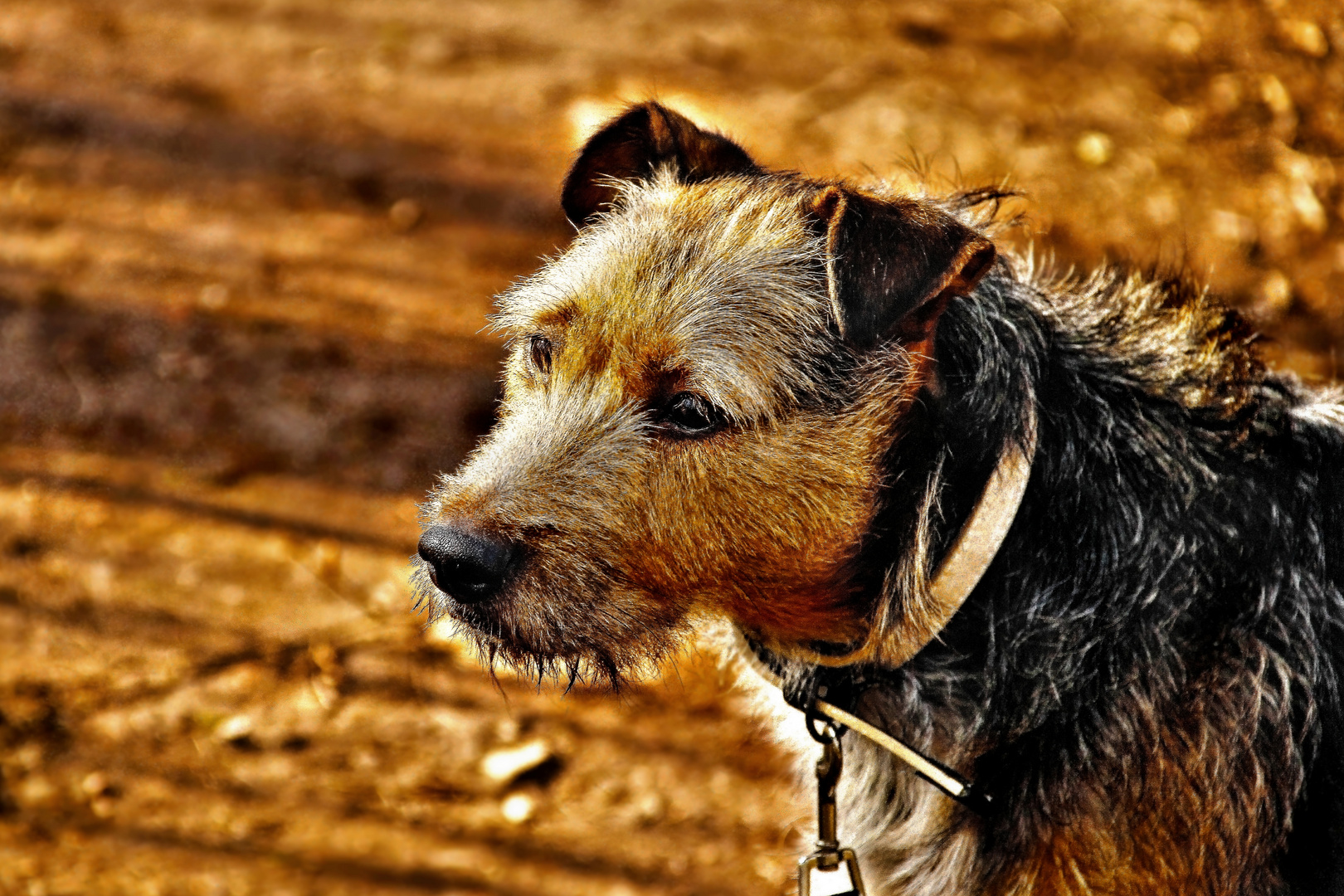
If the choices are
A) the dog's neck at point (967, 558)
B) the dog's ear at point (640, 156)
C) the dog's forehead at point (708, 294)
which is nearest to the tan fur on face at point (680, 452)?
the dog's forehead at point (708, 294)

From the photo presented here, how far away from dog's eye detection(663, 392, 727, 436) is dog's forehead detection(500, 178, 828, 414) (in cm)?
4

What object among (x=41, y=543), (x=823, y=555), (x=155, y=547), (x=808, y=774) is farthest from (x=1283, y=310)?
(x=41, y=543)

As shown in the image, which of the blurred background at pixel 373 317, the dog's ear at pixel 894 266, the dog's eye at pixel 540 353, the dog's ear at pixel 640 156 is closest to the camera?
the dog's ear at pixel 894 266

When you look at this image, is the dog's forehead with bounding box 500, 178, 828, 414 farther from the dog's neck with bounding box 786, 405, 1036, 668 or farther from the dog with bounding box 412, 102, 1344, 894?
the dog's neck with bounding box 786, 405, 1036, 668

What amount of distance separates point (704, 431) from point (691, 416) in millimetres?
40

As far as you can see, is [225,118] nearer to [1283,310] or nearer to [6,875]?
[6,875]

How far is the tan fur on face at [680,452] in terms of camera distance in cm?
227

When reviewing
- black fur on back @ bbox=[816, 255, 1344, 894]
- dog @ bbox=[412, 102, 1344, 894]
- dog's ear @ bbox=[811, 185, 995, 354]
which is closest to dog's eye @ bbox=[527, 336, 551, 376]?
dog @ bbox=[412, 102, 1344, 894]

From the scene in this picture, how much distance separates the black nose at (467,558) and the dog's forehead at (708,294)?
41 centimetres

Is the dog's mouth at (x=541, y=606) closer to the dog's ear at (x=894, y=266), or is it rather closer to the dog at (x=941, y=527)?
the dog at (x=941, y=527)

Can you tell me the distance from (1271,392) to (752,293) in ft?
3.79

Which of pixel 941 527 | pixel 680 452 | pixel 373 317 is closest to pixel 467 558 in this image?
pixel 680 452

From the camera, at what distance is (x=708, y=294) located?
7.58 feet

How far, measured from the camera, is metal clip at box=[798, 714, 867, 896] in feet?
8.22
